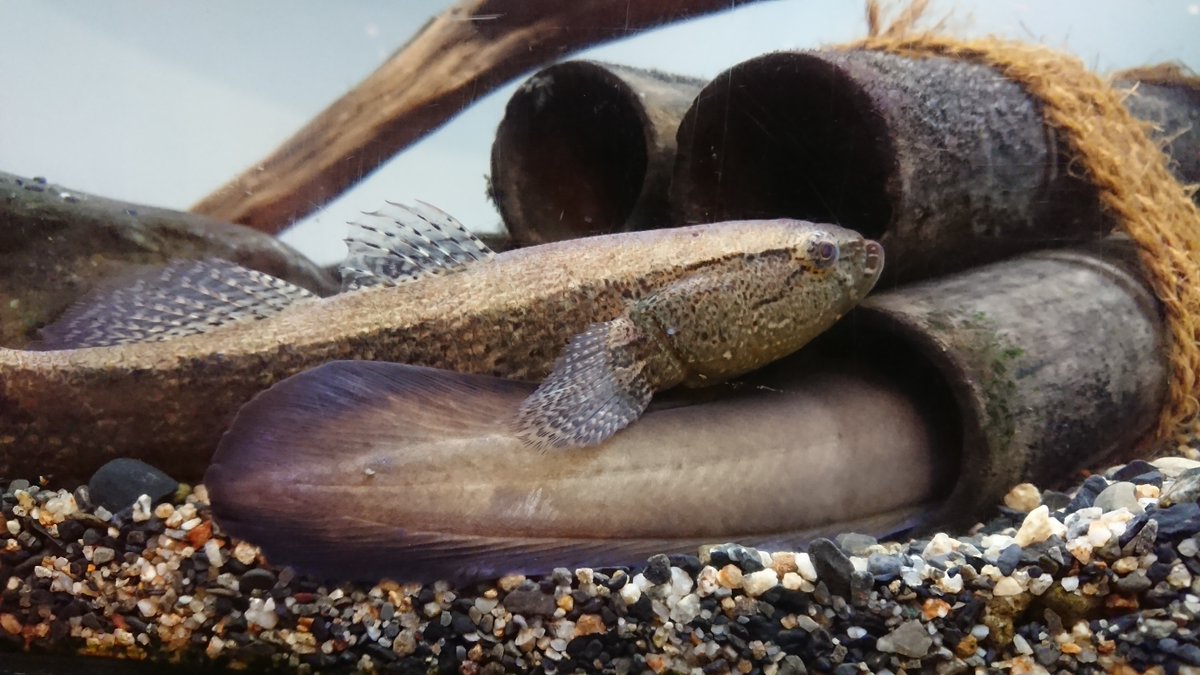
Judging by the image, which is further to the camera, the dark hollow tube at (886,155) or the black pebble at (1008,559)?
the dark hollow tube at (886,155)

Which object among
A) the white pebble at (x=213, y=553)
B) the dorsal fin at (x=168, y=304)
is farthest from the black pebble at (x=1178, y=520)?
the dorsal fin at (x=168, y=304)

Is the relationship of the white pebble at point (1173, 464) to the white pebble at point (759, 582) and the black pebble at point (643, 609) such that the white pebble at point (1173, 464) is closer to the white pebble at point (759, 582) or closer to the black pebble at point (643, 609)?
the white pebble at point (759, 582)

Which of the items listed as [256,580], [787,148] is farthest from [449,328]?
[787,148]

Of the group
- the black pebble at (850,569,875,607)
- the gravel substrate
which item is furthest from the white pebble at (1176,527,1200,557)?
the black pebble at (850,569,875,607)

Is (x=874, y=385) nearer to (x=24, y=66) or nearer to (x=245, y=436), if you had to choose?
(x=245, y=436)

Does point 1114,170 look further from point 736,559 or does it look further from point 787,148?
point 736,559

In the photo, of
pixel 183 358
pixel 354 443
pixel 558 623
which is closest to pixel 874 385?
pixel 558 623
